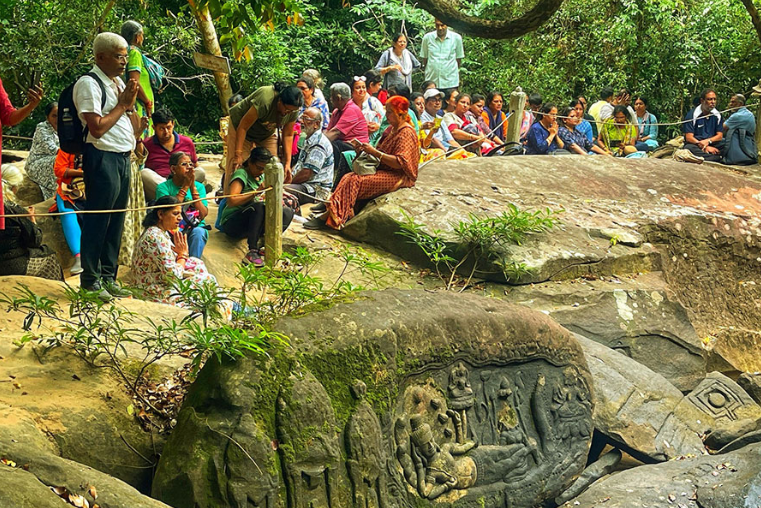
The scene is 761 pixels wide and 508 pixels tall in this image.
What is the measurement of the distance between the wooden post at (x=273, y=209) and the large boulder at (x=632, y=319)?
213 cm

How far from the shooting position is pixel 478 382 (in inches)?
208

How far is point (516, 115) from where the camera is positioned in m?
10.9

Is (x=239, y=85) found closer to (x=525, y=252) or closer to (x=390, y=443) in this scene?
(x=525, y=252)

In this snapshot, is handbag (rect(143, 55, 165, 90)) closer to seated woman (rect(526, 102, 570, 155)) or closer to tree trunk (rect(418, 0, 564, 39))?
tree trunk (rect(418, 0, 564, 39))

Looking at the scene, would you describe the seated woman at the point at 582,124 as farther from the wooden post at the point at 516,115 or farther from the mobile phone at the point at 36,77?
the mobile phone at the point at 36,77

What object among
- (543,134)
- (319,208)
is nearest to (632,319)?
(319,208)

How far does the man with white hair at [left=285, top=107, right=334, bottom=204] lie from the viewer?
28.5 ft

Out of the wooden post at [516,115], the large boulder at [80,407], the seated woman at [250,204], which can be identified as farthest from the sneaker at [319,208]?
the large boulder at [80,407]

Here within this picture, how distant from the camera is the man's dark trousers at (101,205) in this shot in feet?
18.6

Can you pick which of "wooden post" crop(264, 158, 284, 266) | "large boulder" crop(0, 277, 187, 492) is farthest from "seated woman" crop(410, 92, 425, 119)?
"large boulder" crop(0, 277, 187, 492)

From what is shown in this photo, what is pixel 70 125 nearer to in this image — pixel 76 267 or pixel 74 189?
pixel 74 189

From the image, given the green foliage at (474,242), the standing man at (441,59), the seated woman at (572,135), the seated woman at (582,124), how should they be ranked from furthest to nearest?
the standing man at (441,59), the seated woman at (582,124), the seated woman at (572,135), the green foliage at (474,242)

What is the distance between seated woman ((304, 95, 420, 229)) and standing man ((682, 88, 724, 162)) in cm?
526

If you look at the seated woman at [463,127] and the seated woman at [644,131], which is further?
the seated woman at [644,131]
